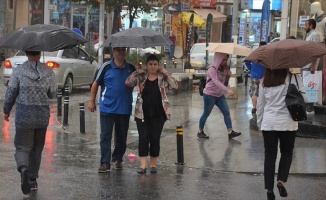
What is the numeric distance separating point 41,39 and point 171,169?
310 cm

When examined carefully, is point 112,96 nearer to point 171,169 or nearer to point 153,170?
point 153,170

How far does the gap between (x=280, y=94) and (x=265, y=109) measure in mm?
265

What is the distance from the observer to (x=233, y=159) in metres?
11.0

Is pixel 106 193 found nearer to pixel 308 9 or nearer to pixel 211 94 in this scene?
pixel 211 94

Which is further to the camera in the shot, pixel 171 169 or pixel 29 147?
pixel 171 169

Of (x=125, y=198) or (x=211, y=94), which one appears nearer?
(x=125, y=198)

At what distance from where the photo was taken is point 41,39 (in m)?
8.17

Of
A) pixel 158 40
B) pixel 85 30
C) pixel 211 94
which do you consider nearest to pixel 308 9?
pixel 211 94

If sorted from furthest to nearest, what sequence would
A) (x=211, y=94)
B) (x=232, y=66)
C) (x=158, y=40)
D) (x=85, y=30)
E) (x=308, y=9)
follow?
(x=85, y=30) → (x=232, y=66) → (x=308, y=9) → (x=211, y=94) → (x=158, y=40)

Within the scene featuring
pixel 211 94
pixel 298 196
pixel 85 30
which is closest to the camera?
pixel 298 196

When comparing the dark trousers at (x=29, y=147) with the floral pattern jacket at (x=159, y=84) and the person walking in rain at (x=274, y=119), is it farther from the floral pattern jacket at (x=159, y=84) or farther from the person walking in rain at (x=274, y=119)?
the person walking in rain at (x=274, y=119)

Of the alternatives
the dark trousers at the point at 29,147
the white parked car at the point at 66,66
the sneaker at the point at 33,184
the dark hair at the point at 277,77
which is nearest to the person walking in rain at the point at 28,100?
the dark trousers at the point at 29,147

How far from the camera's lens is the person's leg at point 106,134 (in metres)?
9.54

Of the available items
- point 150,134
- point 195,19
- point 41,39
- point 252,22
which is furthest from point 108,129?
point 252,22
